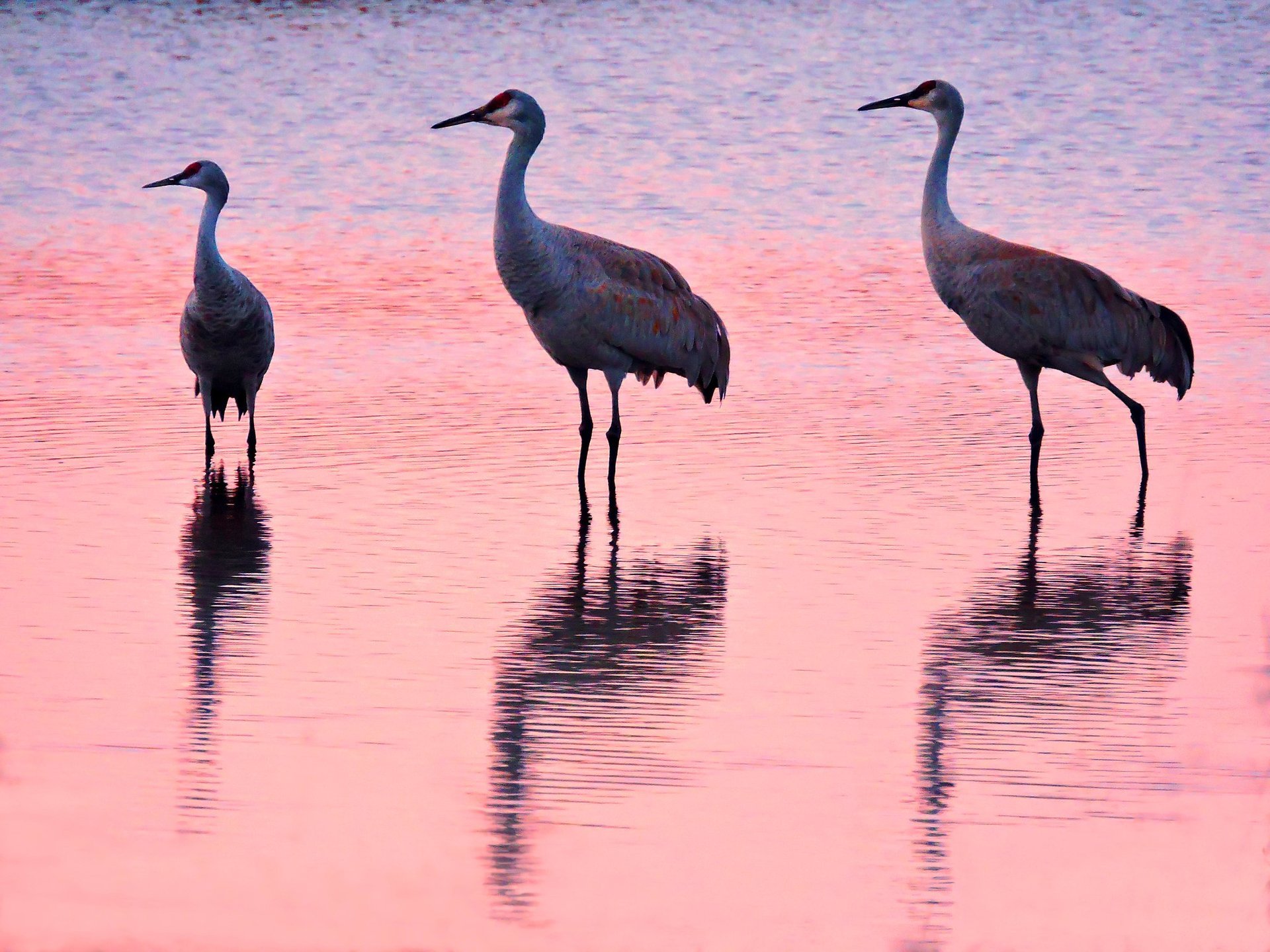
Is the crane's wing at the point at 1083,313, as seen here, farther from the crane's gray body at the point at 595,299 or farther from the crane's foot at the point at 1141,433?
the crane's gray body at the point at 595,299

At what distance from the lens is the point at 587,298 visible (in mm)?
10703

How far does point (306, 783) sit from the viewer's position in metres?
6.07

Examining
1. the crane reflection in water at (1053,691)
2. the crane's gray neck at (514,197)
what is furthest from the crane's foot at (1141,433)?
the crane's gray neck at (514,197)

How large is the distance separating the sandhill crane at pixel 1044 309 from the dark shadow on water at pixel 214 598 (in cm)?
340

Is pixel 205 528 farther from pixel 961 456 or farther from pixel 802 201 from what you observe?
pixel 802 201

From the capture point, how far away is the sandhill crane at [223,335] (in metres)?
11.2

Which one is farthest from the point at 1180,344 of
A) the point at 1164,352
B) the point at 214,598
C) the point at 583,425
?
the point at 214,598

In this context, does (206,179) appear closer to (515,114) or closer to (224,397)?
(224,397)

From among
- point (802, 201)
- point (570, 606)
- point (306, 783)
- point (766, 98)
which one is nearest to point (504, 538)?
point (570, 606)

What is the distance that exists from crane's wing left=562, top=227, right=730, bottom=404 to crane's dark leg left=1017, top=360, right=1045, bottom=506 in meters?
1.37

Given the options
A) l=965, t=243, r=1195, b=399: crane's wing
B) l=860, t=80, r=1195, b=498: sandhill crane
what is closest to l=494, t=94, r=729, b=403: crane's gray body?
l=860, t=80, r=1195, b=498: sandhill crane

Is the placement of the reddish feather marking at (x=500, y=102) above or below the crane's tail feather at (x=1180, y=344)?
above

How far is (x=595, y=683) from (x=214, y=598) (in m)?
1.67

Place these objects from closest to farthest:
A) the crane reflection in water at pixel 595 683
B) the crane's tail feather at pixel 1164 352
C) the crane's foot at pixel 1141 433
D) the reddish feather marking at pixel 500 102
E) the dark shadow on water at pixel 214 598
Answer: the crane reflection in water at pixel 595 683
the dark shadow on water at pixel 214 598
the crane's foot at pixel 1141 433
the reddish feather marking at pixel 500 102
the crane's tail feather at pixel 1164 352
